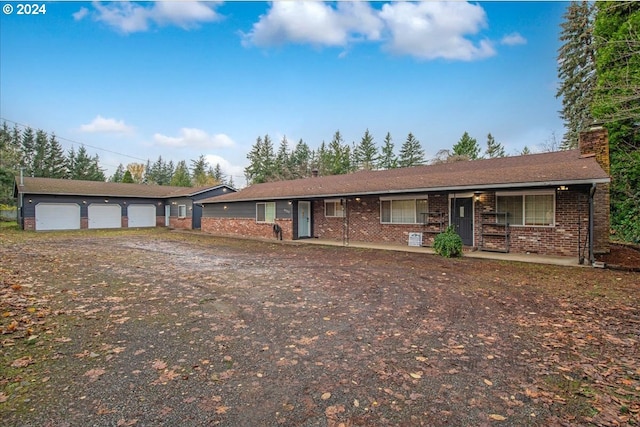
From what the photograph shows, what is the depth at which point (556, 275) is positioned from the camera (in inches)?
285

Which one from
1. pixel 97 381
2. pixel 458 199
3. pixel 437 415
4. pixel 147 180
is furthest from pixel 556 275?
pixel 147 180

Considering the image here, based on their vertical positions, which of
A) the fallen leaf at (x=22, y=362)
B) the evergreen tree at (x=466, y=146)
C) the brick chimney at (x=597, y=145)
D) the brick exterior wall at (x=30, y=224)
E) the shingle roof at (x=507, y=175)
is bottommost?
the fallen leaf at (x=22, y=362)

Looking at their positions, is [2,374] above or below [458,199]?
below

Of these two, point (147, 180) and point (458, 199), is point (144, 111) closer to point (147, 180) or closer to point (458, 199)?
point (458, 199)

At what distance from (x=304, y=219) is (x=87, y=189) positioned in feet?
65.7

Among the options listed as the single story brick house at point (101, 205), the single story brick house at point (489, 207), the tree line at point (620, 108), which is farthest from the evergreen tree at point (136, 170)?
the tree line at point (620, 108)

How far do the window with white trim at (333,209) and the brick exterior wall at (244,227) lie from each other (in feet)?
6.54

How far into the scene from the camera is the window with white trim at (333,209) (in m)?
15.5

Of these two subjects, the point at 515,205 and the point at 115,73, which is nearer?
the point at 515,205

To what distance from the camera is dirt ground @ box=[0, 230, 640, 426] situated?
2320mm

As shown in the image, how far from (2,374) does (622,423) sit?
5141 mm

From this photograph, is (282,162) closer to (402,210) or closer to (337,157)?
(337,157)

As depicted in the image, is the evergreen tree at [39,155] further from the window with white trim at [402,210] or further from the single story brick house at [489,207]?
the window with white trim at [402,210]

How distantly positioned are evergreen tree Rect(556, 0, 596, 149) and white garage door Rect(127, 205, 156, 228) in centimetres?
3510
